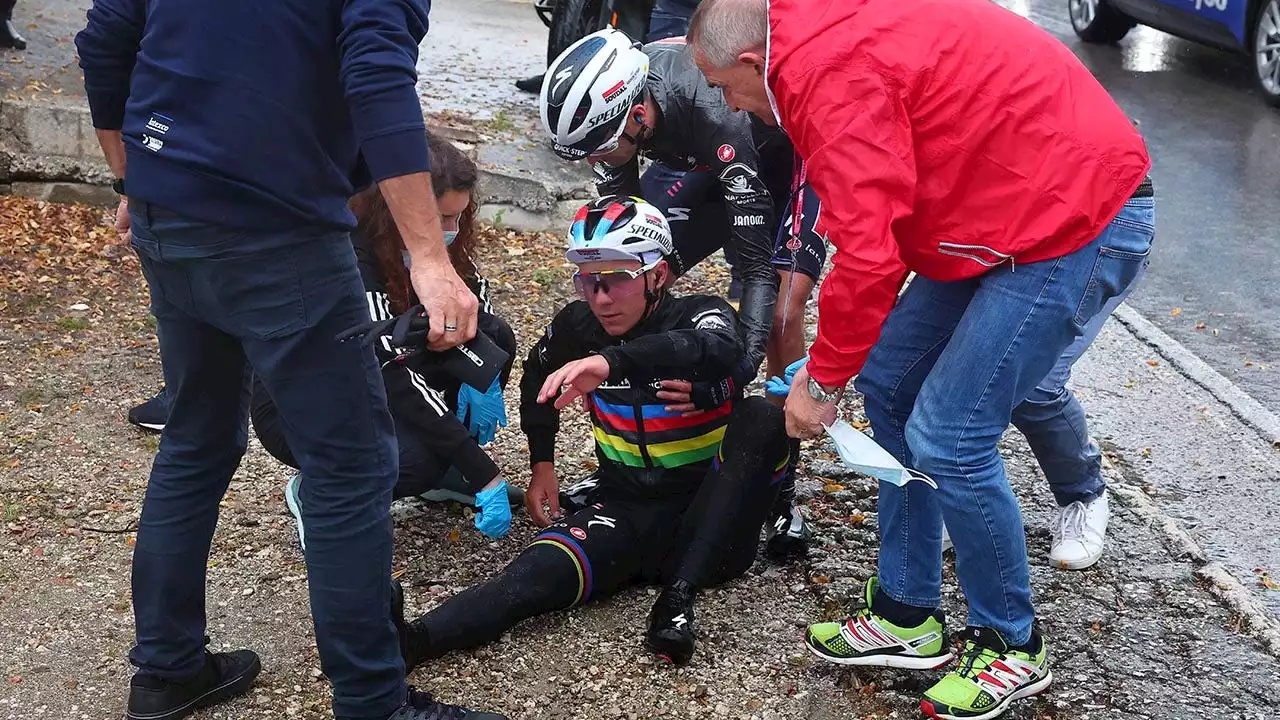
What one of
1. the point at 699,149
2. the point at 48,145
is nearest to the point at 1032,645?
the point at 699,149

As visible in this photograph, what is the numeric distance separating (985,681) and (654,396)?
1.19m

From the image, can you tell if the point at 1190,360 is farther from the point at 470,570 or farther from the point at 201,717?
the point at 201,717

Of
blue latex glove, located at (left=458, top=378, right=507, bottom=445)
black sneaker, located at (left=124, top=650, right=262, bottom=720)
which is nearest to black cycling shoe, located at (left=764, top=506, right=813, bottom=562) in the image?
blue latex glove, located at (left=458, top=378, right=507, bottom=445)

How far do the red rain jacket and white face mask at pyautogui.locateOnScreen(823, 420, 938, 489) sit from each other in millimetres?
209

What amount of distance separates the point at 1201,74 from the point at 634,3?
19.1 feet

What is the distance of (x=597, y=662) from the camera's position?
3291mm

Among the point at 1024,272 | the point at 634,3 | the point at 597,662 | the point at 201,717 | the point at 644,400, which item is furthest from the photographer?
the point at 634,3

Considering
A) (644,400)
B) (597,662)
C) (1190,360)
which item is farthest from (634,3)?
(597,662)

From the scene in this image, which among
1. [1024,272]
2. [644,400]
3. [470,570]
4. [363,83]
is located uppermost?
[363,83]

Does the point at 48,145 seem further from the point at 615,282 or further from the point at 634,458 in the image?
the point at 634,458

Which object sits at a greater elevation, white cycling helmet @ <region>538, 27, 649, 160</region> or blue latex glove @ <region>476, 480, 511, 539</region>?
white cycling helmet @ <region>538, 27, 649, 160</region>

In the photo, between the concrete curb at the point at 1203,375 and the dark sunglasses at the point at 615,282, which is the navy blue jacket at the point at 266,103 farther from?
the concrete curb at the point at 1203,375

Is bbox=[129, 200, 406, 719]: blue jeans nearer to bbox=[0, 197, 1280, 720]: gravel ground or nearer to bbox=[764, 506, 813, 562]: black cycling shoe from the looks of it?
bbox=[0, 197, 1280, 720]: gravel ground

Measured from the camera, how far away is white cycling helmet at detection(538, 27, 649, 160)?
12.8ft
